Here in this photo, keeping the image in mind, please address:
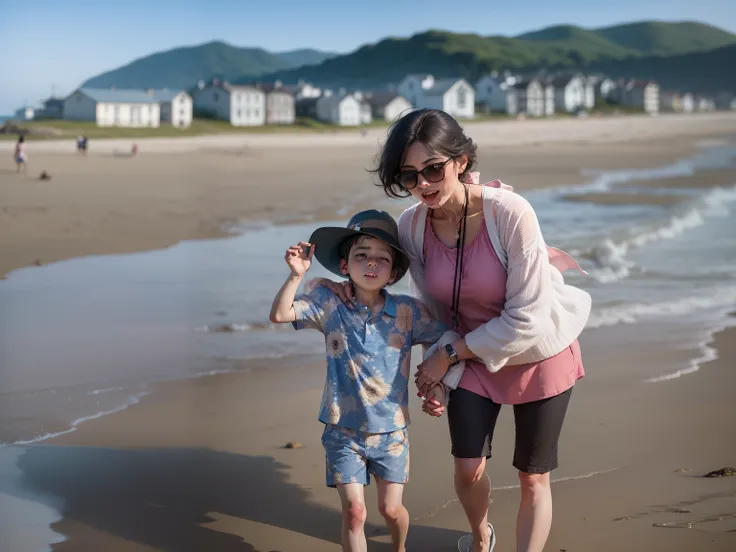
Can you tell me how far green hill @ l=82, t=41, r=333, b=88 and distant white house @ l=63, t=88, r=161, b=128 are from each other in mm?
1692

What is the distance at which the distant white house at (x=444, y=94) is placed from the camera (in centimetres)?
8738

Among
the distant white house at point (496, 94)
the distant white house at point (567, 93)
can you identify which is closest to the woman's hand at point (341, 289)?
the distant white house at point (496, 94)

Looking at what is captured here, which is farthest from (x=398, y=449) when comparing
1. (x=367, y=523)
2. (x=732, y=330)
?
(x=732, y=330)

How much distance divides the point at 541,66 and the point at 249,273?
409 ft

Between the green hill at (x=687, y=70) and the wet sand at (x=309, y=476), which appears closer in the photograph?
the wet sand at (x=309, y=476)

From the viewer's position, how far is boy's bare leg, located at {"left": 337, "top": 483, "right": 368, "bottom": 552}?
3.11m

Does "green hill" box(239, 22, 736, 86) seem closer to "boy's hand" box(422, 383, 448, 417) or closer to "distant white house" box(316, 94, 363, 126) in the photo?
"distant white house" box(316, 94, 363, 126)

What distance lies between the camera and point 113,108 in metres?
59.9

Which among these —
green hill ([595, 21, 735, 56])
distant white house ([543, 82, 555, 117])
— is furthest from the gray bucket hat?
green hill ([595, 21, 735, 56])

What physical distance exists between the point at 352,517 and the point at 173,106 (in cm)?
6293

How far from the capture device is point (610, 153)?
39438 millimetres

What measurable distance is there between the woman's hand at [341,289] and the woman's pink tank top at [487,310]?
28cm

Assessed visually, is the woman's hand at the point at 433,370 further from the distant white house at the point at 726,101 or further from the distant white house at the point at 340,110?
the distant white house at the point at 726,101

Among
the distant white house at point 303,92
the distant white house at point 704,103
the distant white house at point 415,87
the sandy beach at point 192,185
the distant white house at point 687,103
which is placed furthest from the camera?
the distant white house at point 704,103
